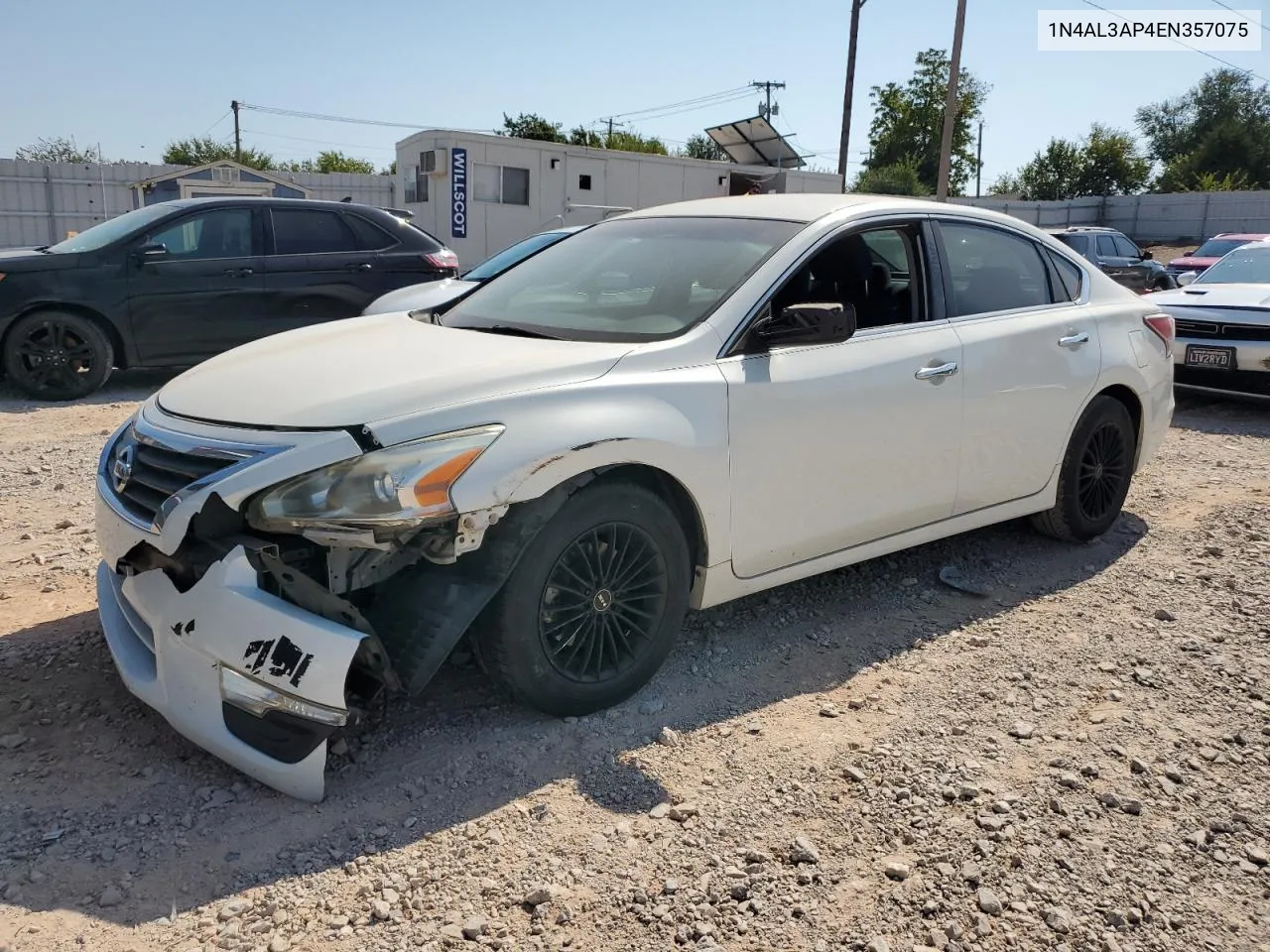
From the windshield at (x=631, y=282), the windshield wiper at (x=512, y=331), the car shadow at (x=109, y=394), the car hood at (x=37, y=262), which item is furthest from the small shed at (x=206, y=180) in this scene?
the windshield wiper at (x=512, y=331)

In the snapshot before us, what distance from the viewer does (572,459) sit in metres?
3.00

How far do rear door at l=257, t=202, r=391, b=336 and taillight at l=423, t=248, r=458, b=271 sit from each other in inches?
22.1

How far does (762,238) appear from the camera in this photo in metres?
3.86

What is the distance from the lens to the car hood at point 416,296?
8.84 m

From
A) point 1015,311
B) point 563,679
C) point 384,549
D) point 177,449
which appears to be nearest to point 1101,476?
point 1015,311

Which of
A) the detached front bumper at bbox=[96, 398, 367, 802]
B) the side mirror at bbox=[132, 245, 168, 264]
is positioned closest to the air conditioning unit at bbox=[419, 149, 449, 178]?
the side mirror at bbox=[132, 245, 168, 264]

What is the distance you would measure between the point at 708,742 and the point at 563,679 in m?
0.50

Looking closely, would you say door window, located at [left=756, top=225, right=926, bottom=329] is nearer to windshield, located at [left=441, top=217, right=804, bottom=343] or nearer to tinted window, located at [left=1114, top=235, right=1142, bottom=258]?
windshield, located at [left=441, top=217, right=804, bottom=343]

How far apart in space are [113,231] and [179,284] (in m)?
0.74

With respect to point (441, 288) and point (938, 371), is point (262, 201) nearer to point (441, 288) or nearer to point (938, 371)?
point (441, 288)

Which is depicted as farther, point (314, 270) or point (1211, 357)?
point (314, 270)

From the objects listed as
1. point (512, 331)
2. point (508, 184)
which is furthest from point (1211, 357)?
point (508, 184)

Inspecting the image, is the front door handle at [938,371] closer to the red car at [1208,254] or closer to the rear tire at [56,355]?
the rear tire at [56,355]

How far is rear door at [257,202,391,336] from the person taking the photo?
9.19 meters
